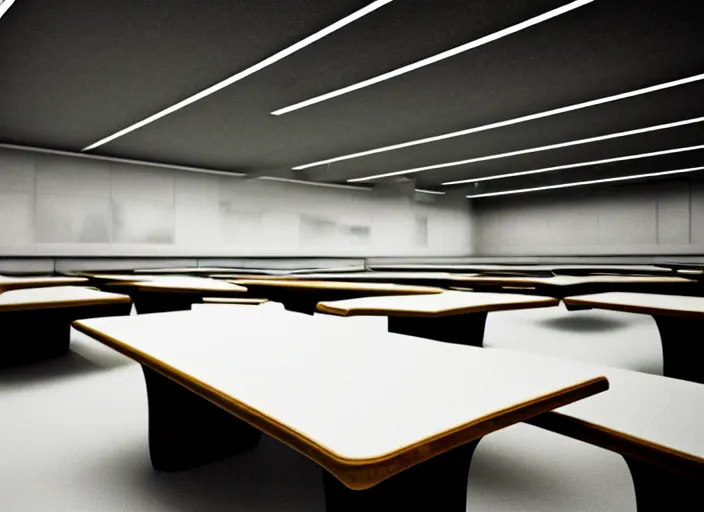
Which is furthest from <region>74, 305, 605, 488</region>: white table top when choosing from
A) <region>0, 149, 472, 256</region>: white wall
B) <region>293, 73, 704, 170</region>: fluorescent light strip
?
<region>0, 149, 472, 256</region>: white wall

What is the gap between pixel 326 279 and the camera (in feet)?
15.9

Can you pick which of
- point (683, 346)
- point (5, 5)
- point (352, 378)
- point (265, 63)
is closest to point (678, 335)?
point (683, 346)

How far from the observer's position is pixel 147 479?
1468 millimetres

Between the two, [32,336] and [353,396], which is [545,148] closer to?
[32,336]

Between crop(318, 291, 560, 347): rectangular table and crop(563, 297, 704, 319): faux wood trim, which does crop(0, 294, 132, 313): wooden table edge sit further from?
crop(563, 297, 704, 319): faux wood trim

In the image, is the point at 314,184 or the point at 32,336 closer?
the point at 32,336

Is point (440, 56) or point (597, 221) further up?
point (440, 56)

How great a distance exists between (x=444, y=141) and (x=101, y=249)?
21.5ft

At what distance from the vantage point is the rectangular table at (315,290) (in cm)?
329

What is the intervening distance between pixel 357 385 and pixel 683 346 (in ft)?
7.15

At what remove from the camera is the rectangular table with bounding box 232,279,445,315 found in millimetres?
3286

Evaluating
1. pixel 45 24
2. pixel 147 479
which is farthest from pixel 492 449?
pixel 45 24

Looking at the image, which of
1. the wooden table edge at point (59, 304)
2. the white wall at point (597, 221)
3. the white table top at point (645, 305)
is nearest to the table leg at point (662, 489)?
the white table top at point (645, 305)

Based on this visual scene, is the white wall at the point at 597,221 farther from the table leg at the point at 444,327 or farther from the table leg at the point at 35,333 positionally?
the table leg at the point at 35,333
